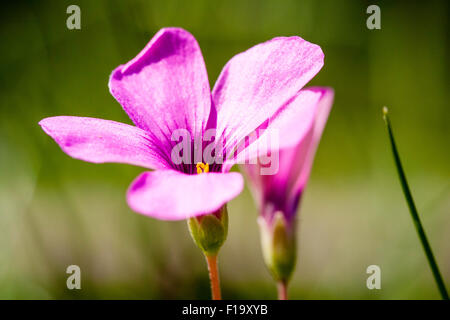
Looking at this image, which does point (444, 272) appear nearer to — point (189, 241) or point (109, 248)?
point (189, 241)

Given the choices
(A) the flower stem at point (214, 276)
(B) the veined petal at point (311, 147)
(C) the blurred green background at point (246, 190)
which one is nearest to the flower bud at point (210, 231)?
(A) the flower stem at point (214, 276)

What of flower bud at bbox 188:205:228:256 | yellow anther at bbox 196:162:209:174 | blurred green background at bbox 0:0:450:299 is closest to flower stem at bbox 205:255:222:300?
flower bud at bbox 188:205:228:256

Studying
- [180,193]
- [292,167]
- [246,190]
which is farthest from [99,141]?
[246,190]

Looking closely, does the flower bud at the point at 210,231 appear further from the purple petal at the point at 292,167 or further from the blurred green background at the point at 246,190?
the blurred green background at the point at 246,190

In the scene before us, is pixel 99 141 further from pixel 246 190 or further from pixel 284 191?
pixel 246 190

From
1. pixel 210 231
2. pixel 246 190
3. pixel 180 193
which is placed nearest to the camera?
pixel 180 193

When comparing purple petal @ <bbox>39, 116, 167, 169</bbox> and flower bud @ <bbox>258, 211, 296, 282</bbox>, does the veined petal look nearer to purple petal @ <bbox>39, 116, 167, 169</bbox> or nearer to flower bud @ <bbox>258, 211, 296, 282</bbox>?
flower bud @ <bbox>258, 211, 296, 282</bbox>
